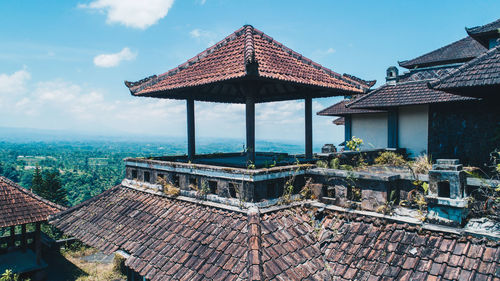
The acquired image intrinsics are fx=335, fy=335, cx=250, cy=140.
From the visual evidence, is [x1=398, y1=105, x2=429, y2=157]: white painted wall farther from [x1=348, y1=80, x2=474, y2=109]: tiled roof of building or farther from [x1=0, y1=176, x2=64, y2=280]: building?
[x1=0, y1=176, x2=64, y2=280]: building

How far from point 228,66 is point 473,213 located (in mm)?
6718

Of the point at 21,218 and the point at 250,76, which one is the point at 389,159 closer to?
the point at 250,76

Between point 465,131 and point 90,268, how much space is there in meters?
19.2

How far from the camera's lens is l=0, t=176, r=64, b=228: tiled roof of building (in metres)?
14.8

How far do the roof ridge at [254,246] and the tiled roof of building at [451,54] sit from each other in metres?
17.1

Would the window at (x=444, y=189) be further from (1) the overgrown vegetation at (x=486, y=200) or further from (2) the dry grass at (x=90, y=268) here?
(2) the dry grass at (x=90, y=268)

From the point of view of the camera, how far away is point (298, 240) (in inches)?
309

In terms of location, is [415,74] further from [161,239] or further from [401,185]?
[161,239]

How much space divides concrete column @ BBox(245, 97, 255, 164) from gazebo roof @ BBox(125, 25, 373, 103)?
332 mm

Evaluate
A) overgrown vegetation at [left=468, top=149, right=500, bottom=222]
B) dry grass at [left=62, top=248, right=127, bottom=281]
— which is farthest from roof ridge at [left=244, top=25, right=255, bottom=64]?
dry grass at [left=62, top=248, right=127, bottom=281]

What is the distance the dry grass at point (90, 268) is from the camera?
16734 millimetres

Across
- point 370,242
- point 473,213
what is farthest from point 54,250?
point 473,213

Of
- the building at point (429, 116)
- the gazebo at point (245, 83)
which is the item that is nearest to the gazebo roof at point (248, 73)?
the gazebo at point (245, 83)

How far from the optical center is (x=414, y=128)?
48.6ft
